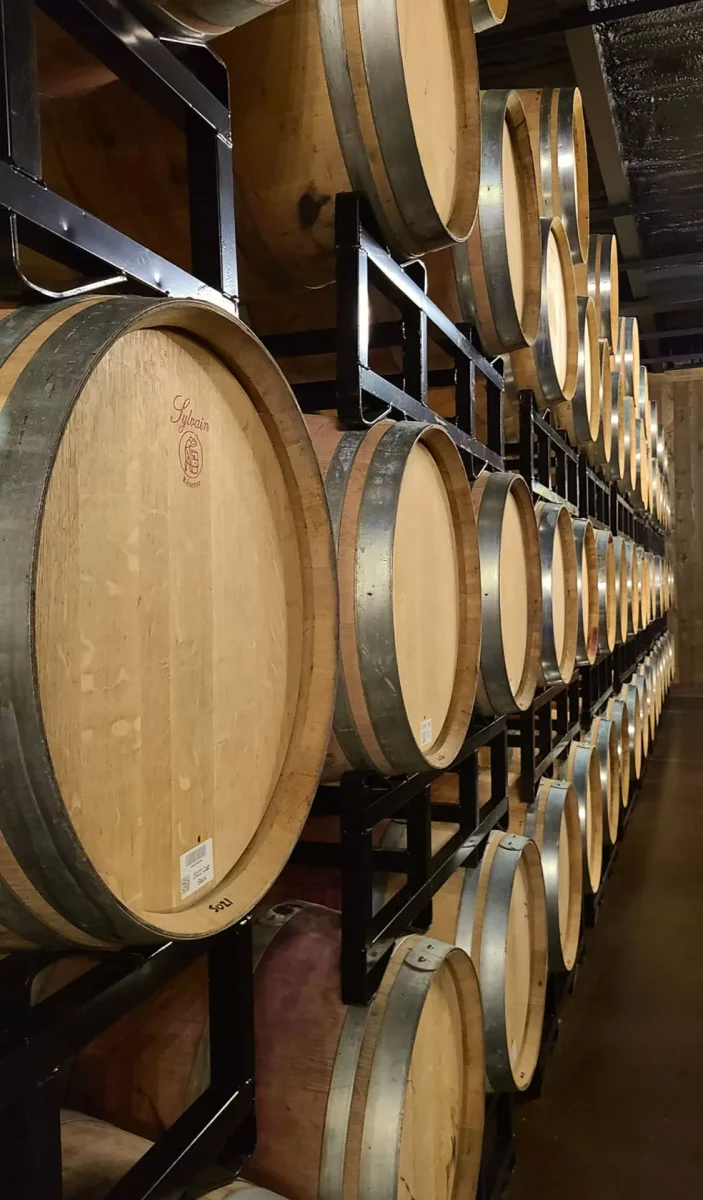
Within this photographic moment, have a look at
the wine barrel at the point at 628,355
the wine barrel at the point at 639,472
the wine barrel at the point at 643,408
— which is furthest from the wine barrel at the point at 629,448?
the wine barrel at the point at 643,408

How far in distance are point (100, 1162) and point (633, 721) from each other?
242 inches

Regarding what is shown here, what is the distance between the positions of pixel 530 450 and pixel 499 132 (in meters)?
1.21

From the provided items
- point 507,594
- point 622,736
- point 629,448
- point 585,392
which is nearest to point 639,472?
point 629,448

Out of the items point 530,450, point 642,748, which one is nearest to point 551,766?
point 530,450

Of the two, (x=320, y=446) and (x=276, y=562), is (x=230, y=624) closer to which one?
(x=276, y=562)

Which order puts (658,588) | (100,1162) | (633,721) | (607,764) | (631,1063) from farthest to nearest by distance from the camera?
1. (658,588)
2. (633,721)
3. (607,764)
4. (631,1063)
5. (100,1162)

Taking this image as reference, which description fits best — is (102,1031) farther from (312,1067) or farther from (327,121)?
(327,121)

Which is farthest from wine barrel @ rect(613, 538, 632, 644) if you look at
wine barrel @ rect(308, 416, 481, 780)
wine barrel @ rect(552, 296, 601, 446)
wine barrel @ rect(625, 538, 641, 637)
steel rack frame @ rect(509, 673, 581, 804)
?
wine barrel @ rect(308, 416, 481, 780)

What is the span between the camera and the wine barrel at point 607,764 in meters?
4.99

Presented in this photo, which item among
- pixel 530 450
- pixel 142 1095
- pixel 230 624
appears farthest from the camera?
pixel 530 450

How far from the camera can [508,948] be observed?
259 cm

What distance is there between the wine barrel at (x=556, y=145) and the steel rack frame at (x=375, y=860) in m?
2.41

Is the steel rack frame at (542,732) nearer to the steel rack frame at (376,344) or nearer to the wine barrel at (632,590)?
the steel rack frame at (376,344)

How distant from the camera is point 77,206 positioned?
985 mm
